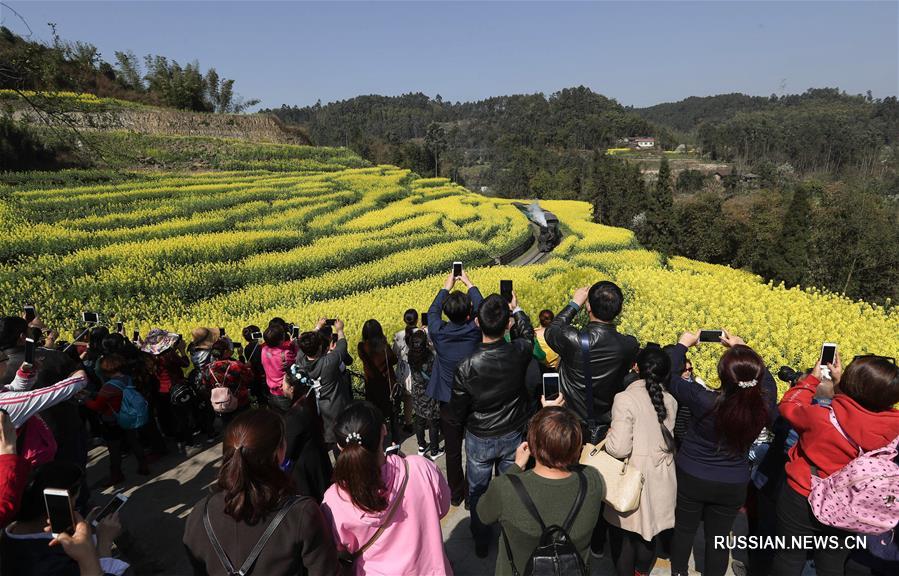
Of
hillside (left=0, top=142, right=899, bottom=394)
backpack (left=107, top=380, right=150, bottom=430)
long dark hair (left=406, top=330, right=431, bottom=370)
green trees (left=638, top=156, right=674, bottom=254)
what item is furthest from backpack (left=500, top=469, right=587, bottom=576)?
green trees (left=638, top=156, right=674, bottom=254)

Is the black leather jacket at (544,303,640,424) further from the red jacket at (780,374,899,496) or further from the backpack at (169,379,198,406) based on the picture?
the backpack at (169,379,198,406)

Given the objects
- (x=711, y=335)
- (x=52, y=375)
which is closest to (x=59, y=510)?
(x=52, y=375)

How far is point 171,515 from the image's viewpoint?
15.3 ft

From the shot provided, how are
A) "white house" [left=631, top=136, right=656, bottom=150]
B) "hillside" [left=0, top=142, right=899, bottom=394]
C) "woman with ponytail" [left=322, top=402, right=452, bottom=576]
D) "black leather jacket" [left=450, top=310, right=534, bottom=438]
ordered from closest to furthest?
"woman with ponytail" [left=322, top=402, right=452, bottom=576], "black leather jacket" [left=450, top=310, right=534, bottom=438], "hillside" [left=0, top=142, right=899, bottom=394], "white house" [left=631, top=136, right=656, bottom=150]

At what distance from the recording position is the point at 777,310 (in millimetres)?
6375

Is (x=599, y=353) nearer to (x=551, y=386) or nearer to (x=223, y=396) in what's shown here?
(x=551, y=386)

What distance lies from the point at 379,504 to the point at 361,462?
240 millimetres

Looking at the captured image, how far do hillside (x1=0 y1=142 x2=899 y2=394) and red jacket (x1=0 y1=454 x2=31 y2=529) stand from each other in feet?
15.6

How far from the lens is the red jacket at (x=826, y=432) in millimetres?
2514

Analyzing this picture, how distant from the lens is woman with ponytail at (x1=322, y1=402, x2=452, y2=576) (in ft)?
6.80

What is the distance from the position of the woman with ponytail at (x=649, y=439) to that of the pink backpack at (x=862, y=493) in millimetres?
812

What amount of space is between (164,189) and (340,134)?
11051cm

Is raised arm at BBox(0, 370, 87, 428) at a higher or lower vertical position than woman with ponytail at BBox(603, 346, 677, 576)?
higher

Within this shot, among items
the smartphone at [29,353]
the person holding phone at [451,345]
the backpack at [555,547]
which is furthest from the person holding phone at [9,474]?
the person holding phone at [451,345]
